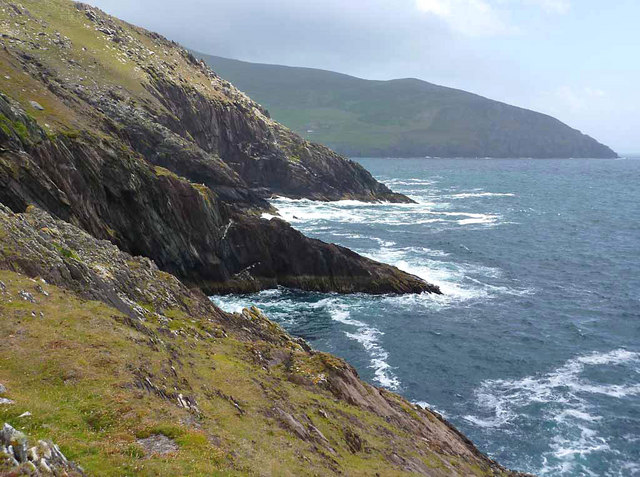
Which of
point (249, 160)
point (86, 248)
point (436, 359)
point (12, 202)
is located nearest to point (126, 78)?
point (249, 160)

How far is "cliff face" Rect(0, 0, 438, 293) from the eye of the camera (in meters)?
54.3

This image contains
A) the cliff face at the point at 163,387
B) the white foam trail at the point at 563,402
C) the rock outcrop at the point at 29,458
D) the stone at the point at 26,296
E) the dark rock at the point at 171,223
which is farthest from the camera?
the dark rock at the point at 171,223

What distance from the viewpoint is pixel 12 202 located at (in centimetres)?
4331

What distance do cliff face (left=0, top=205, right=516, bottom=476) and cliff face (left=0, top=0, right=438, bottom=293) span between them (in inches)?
610

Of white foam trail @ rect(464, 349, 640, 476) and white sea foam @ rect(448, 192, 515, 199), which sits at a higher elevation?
white sea foam @ rect(448, 192, 515, 199)

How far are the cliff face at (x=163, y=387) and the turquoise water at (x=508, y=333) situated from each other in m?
7.91

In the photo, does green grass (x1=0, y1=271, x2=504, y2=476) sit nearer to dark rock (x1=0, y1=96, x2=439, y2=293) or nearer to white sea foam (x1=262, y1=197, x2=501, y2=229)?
dark rock (x1=0, y1=96, x2=439, y2=293)

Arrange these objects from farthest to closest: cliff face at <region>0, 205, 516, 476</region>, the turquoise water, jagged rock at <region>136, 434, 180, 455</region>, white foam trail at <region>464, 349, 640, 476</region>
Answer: the turquoise water
white foam trail at <region>464, 349, 640, 476</region>
cliff face at <region>0, 205, 516, 476</region>
jagged rock at <region>136, 434, 180, 455</region>

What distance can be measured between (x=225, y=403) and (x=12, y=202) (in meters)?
30.1

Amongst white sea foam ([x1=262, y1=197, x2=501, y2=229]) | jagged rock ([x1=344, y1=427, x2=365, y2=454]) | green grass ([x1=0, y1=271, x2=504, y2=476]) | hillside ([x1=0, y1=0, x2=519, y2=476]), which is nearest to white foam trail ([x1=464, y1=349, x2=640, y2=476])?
hillside ([x1=0, y1=0, x2=519, y2=476])

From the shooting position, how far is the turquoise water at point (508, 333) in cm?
4197

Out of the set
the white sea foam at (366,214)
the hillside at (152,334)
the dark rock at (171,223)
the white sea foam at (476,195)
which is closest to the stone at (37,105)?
the hillside at (152,334)

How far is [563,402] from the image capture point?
1815 inches

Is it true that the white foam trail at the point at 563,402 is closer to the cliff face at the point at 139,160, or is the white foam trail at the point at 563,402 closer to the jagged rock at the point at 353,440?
the jagged rock at the point at 353,440
